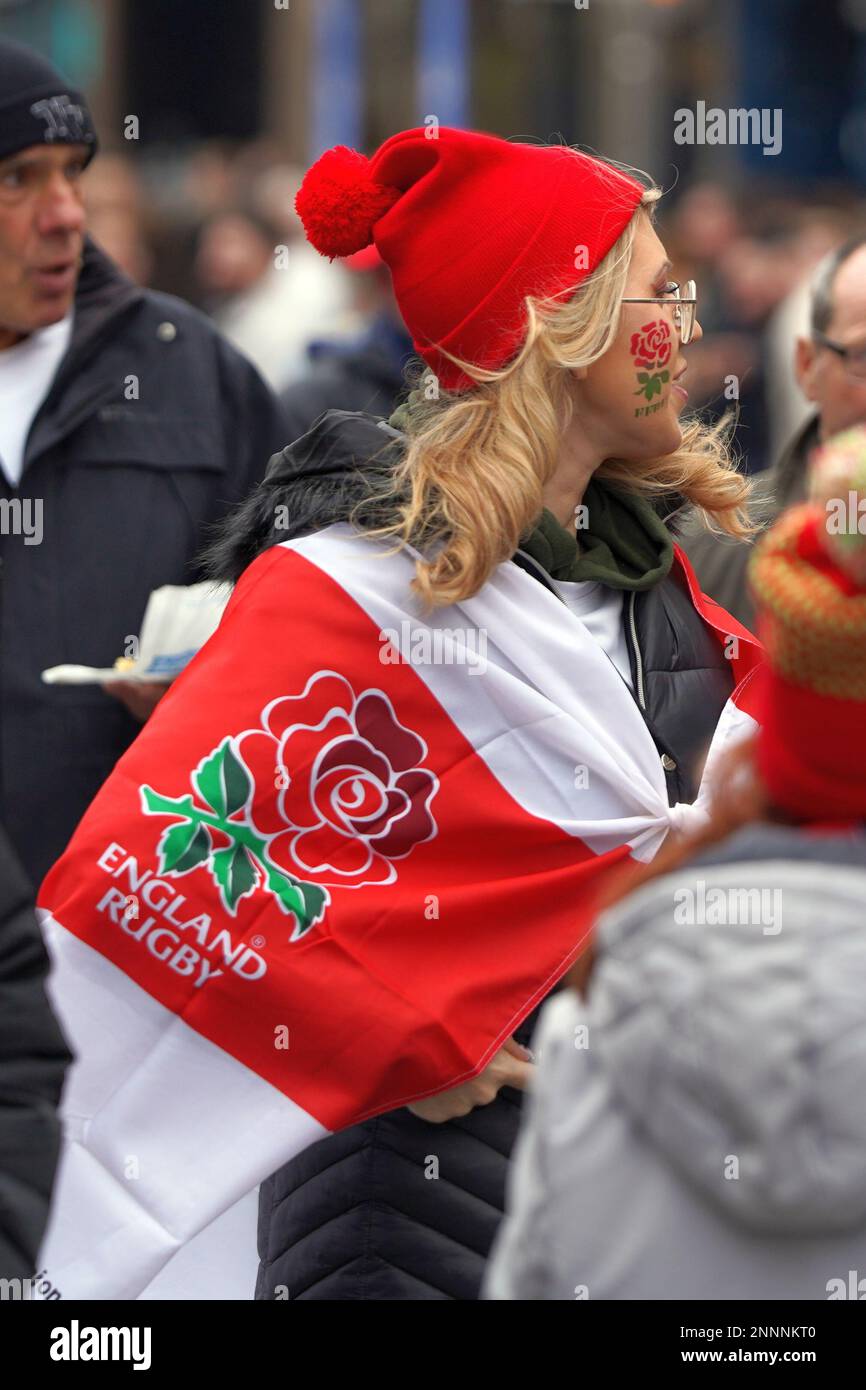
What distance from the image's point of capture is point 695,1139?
1979 millimetres

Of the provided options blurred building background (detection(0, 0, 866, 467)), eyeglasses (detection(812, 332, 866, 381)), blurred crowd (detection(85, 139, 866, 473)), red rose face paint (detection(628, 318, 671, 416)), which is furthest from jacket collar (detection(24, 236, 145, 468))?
blurred building background (detection(0, 0, 866, 467))

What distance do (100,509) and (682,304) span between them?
154 cm

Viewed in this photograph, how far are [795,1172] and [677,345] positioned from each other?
69.9 inches

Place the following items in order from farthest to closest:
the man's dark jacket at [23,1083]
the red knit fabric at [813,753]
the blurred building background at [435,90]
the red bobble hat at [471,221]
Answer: the blurred building background at [435,90] → the red bobble hat at [471,221] → the man's dark jacket at [23,1083] → the red knit fabric at [813,753]

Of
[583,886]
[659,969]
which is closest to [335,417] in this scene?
[583,886]

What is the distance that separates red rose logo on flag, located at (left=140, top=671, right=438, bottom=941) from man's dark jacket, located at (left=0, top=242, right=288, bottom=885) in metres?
1.23

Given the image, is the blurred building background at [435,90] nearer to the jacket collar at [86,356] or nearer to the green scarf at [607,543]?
the jacket collar at [86,356]

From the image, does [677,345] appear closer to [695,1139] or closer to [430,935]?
[430,935]

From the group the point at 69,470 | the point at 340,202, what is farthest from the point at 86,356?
the point at 340,202

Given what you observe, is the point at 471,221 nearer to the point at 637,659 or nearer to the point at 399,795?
the point at 637,659

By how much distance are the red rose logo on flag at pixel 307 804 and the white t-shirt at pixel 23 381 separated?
1.48 metres

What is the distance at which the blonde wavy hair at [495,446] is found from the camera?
130 inches

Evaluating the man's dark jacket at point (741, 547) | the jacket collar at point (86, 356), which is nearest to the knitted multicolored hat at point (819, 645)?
the man's dark jacket at point (741, 547)

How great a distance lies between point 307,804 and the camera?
10.9 feet
